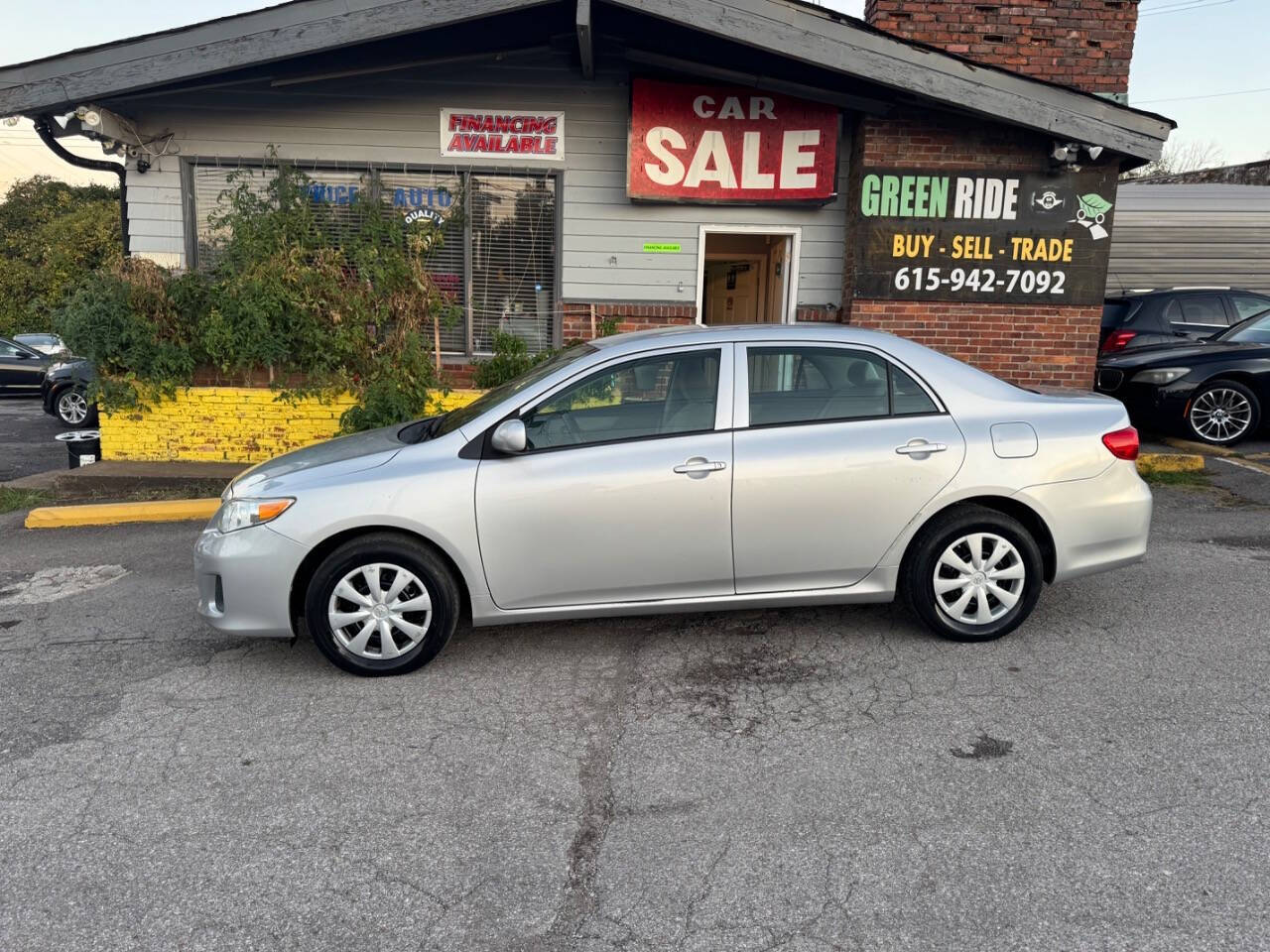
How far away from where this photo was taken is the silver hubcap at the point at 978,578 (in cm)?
446

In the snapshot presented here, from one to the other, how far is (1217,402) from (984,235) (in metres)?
3.26

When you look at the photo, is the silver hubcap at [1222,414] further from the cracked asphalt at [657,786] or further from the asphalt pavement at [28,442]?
the asphalt pavement at [28,442]

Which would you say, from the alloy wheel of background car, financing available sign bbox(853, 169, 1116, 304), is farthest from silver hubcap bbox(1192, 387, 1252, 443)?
the alloy wheel of background car

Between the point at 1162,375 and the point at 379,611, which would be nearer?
the point at 379,611

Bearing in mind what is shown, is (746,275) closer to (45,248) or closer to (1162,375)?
(1162,375)

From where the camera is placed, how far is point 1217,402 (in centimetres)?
959

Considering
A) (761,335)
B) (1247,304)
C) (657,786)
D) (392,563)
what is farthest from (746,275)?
(657,786)

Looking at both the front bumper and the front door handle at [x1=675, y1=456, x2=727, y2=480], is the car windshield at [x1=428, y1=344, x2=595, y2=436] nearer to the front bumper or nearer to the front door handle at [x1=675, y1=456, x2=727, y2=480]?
the front door handle at [x1=675, y1=456, x2=727, y2=480]

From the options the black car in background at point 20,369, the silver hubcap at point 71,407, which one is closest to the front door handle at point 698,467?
the silver hubcap at point 71,407

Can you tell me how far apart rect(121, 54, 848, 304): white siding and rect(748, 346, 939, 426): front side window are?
16.1 ft

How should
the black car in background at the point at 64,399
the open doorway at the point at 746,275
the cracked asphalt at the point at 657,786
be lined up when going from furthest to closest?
the black car in background at the point at 64,399 → the open doorway at the point at 746,275 → the cracked asphalt at the point at 657,786

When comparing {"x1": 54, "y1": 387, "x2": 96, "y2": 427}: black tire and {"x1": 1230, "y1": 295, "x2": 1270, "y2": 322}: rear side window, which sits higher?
{"x1": 1230, "y1": 295, "x2": 1270, "y2": 322}: rear side window

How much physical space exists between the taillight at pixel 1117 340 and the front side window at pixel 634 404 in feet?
25.7

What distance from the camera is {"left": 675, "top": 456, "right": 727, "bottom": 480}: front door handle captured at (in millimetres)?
4246
